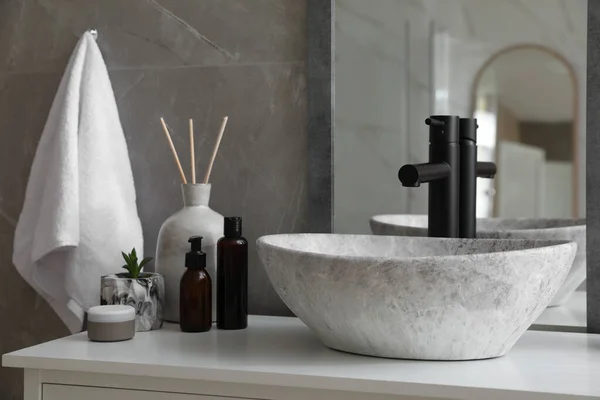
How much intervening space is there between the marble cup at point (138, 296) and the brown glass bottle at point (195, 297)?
1.8 inches

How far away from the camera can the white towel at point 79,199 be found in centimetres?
150

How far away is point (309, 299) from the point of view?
3.50 ft

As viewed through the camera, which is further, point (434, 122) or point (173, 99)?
point (173, 99)

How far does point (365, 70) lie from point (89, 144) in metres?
0.56

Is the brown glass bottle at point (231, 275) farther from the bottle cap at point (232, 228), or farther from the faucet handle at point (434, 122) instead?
the faucet handle at point (434, 122)

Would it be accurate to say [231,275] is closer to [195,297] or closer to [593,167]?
[195,297]

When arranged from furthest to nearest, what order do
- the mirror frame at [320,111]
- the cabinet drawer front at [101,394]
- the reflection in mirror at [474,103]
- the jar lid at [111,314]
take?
the mirror frame at [320,111], the reflection in mirror at [474,103], the jar lid at [111,314], the cabinet drawer front at [101,394]

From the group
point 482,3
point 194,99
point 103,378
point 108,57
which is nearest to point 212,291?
point 103,378

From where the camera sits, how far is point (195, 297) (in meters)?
1.32

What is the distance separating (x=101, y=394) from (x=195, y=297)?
25 cm

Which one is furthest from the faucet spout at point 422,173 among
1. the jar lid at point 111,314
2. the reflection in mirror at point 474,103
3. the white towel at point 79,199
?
the white towel at point 79,199

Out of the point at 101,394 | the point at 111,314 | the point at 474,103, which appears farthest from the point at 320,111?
the point at 101,394

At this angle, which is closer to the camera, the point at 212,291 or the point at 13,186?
the point at 212,291

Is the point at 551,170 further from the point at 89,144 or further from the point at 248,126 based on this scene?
the point at 89,144
